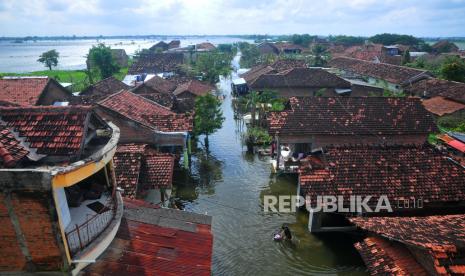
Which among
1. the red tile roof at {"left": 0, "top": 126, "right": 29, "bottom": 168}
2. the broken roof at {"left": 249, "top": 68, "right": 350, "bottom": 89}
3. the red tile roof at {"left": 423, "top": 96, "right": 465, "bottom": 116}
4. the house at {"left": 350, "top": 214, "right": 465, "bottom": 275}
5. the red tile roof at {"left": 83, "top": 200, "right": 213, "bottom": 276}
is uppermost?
the red tile roof at {"left": 0, "top": 126, "right": 29, "bottom": 168}

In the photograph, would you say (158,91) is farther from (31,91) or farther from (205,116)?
(31,91)

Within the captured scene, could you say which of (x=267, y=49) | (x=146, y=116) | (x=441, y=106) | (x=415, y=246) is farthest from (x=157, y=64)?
(x=415, y=246)

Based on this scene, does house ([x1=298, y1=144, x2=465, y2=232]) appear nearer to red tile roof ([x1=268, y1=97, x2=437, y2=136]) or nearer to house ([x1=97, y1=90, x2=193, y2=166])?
red tile roof ([x1=268, y1=97, x2=437, y2=136])

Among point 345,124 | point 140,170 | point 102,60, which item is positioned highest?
point 102,60

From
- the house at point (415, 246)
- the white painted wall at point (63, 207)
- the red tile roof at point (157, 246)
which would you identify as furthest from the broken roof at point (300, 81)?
the white painted wall at point (63, 207)

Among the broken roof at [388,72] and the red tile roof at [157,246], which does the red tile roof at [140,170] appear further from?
the broken roof at [388,72]

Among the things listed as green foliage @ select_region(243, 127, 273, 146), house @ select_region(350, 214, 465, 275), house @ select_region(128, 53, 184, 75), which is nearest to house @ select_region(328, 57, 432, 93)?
green foliage @ select_region(243, 127, 273, 146)
